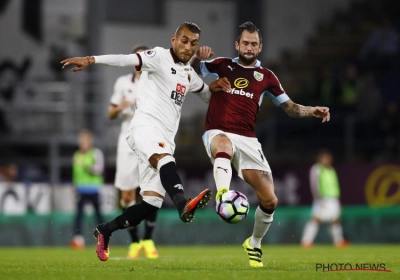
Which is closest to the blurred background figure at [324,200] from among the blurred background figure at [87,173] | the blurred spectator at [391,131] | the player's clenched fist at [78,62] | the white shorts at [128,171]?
the blurred spectator at [391,131]

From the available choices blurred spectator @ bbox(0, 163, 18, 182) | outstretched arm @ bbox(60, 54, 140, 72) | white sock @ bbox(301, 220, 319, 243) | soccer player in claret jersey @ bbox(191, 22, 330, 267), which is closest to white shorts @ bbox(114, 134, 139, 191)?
soccer player in claret jersey @ bbox(191, 22, 330, 267)

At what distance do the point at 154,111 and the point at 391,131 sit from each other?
42.1 ft

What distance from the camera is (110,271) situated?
9.41 metres

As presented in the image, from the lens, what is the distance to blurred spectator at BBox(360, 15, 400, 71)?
24422 millimetres

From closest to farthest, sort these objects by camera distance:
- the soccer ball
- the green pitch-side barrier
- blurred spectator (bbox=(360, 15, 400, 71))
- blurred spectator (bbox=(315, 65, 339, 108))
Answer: the soccer ball
the green pitch-side barrier
blurred spectator (bbox=(315, 65, 339, 108))
blurred spectator (bbox=(360, 15, 400, 71))

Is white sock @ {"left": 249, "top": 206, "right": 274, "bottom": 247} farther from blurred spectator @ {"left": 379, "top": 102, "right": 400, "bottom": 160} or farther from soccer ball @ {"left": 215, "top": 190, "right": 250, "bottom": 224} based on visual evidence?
blurred spectator @ {"left": 379, "top": 102, "right": 400, "bottom": 160}

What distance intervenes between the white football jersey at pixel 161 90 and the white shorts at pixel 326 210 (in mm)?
11540

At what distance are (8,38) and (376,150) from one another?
9.08 metres

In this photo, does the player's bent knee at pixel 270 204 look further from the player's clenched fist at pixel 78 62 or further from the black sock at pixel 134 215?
the player's clenched fist at pixel 78 62

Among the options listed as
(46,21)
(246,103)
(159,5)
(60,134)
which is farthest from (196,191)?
(246,103)

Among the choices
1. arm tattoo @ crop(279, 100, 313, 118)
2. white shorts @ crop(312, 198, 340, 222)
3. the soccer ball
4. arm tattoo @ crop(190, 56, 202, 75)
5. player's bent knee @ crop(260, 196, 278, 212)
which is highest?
arm tattoo @ crop(190, 56, 202, 75)

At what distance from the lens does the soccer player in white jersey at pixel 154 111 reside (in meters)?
9.77

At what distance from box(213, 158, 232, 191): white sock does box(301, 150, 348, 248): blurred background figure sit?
37.1 feet

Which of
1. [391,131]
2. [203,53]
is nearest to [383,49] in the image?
A: [391,131]
